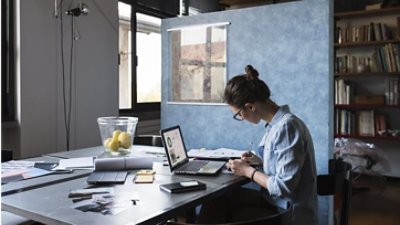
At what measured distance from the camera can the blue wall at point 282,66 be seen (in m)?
2.36

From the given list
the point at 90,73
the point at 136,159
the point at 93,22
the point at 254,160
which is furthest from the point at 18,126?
the point at 254,160

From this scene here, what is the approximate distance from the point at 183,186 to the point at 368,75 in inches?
158

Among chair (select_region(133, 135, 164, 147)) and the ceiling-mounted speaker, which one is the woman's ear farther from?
the ceiling-mounted speaker

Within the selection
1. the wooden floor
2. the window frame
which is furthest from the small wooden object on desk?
the window frame

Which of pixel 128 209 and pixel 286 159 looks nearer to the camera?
pixel 128 209

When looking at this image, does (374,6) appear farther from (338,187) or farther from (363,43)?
(338,187)

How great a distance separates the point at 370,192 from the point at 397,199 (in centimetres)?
31

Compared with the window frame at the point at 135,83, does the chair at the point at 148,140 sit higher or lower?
lower

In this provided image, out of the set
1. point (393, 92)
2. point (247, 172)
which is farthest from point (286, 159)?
point (393, 92)

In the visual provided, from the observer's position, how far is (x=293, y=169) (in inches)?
59.7

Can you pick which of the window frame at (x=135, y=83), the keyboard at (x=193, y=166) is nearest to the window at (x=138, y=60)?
the window frame at (x=135, y=83)

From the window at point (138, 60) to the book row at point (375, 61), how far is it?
7.79 ft

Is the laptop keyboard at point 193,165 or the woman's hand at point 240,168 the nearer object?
the woman's hand at point 240,168

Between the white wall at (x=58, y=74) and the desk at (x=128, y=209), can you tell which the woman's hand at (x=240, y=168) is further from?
the white wall at (x=58, y=74)
